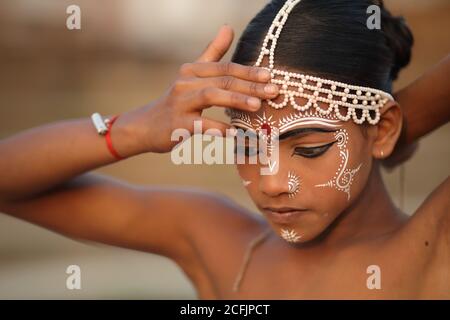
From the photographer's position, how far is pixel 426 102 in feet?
9.28

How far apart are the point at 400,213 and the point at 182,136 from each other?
851 millimetres

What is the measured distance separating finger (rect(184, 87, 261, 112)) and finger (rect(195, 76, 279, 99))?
0.02 m

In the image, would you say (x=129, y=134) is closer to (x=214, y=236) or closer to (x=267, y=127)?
(x=267, y=127)

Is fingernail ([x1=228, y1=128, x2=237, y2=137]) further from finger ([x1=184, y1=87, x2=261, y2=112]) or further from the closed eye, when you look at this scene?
the closed eye

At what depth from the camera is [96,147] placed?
113 inches

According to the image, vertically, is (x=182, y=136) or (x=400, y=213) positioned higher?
(x=182, y=136)

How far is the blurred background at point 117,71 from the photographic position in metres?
7.32

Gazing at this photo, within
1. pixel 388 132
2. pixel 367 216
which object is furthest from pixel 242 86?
pixel 367 216

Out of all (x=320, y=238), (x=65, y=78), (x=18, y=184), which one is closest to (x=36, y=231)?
(x=65, y=78)

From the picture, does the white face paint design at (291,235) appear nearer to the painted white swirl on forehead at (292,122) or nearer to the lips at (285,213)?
the lips at (285,213)

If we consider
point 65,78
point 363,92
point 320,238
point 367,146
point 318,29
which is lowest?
point 320,238

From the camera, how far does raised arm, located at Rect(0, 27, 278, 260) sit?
2.46m

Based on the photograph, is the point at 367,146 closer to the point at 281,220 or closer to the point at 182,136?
the point at 281,220

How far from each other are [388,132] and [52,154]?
1.26 m
